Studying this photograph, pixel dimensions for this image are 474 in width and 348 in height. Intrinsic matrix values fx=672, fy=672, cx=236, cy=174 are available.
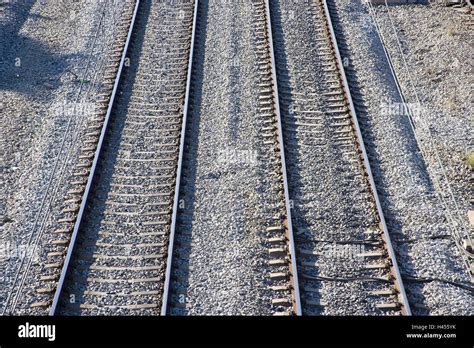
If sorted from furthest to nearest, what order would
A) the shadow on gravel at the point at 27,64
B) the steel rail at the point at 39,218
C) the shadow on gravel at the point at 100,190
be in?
the shadow on gravel at the point at 27,64 → the shadow on gravel at the point at 100,190 → the steel rail at the point at 39,218

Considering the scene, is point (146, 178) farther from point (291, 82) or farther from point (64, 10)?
point (64, 10)

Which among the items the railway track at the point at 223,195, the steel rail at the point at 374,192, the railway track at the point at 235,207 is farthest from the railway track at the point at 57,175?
the steel rail at the point at 374,192

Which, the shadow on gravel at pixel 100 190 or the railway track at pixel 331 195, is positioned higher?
the railway track at pixel 331 195

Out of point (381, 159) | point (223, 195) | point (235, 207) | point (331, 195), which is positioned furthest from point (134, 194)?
point (381, 159)

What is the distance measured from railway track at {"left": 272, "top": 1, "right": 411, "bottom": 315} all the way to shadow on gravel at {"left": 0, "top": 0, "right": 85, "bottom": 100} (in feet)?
17.5

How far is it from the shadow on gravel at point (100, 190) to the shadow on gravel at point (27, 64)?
153 centimetres

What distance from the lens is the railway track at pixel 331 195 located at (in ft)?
32.8

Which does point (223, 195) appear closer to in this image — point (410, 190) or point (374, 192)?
point (374, 192)

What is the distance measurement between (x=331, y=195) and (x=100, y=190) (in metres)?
4.15

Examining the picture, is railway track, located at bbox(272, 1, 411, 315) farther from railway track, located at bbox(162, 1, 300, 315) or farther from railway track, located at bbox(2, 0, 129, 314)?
railway track, located at bbox(2, 0, 129, 314)

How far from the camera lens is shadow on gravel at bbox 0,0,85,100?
15570 mm

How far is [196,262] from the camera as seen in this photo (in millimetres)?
10570

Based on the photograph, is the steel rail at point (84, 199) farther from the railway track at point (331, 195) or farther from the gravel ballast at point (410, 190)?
the gravel ballast at point (410, 190)
